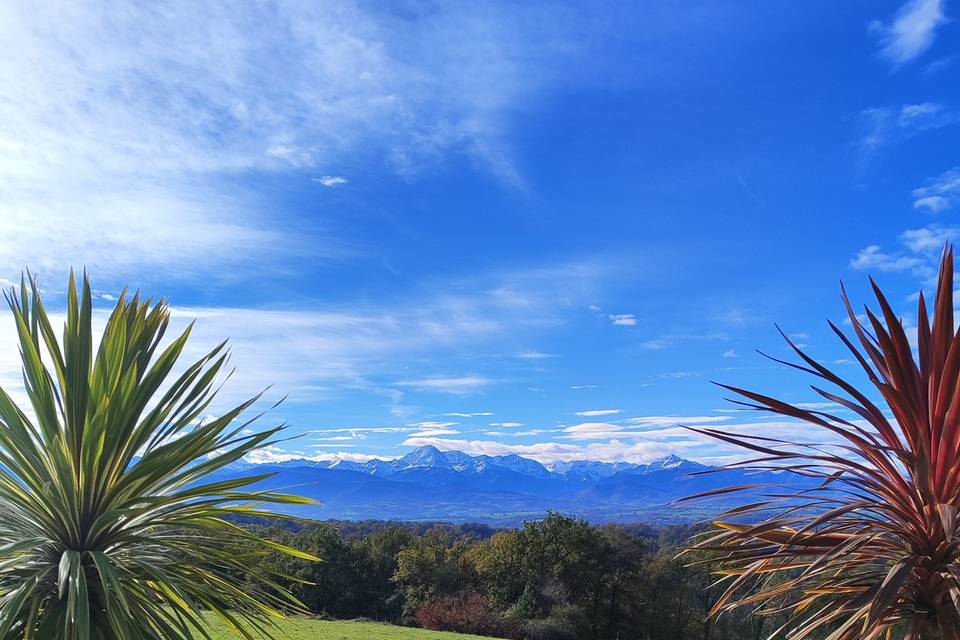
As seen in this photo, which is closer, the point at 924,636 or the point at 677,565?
the point at 924,636

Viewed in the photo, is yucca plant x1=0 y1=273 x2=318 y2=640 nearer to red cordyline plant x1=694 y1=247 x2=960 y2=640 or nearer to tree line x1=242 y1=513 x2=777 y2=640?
red cordyline plant x1=694 y1=247 x2=960 y2=640

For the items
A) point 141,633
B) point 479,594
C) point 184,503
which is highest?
point 184,503

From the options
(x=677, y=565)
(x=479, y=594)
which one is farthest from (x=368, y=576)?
(x=677, y=565)

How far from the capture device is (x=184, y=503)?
16.7 ft

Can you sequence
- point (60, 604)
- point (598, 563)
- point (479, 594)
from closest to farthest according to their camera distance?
point (60, 604) → point (479, 594) → point (598, 563)

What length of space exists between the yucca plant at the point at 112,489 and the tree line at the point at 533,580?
38679 millimetres

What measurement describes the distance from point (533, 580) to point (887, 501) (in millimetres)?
44394

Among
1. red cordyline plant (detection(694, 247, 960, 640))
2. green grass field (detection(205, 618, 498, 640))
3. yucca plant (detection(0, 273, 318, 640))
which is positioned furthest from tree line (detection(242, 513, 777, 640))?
red cordyline plant (detection(694, 247, 960, 640))

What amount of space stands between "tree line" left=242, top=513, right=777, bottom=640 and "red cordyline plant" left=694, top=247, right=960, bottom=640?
131 feet

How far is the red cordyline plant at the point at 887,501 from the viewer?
352cm

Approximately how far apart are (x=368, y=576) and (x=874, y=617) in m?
51.5

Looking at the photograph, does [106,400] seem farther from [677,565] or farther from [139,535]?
[677,565]

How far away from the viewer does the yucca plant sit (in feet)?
14.9

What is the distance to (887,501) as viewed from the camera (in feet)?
12.8
